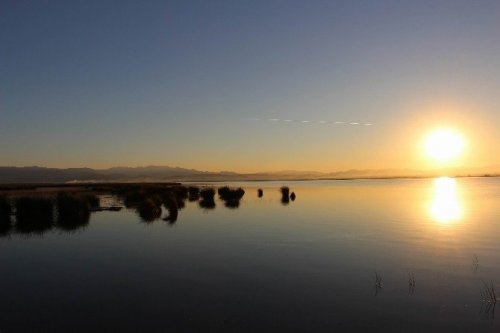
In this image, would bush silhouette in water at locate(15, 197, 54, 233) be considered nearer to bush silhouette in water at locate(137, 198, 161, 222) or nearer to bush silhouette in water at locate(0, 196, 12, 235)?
bush silhouette in water at locate(0, 196, 12, 235)

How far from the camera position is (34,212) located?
35094 mm

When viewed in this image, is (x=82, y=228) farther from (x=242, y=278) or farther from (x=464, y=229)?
(x=464, y=229)

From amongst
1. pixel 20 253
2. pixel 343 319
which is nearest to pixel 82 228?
pixel 20 253

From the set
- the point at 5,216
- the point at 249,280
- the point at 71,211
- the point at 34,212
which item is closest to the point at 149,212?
the point at 71,211

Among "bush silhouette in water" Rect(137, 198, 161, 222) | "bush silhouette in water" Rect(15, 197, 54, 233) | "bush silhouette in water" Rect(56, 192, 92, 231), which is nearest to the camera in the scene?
"bush silhouette in water" Rect(15, 197, 54, 233)

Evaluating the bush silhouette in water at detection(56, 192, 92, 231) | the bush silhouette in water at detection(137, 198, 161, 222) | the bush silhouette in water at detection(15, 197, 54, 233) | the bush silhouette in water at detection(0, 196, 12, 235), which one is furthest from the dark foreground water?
the bush silhouette in water at detection(137, 198, 161, 222)

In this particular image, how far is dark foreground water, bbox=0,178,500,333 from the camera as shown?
1229 centimetres

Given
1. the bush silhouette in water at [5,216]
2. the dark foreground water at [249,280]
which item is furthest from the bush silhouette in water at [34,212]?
the dark foreground water at [249,280]

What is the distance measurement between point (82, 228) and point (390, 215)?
26.6m

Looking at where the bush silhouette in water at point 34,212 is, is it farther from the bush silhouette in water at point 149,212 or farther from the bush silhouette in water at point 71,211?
the bush silhouette in water at point 149,212

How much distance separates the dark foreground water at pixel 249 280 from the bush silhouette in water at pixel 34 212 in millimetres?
5558

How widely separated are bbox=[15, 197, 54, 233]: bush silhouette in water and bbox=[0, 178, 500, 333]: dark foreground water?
Answer: 5558mm

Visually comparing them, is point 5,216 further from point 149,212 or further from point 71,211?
point 149,212

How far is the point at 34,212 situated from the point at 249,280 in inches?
979
